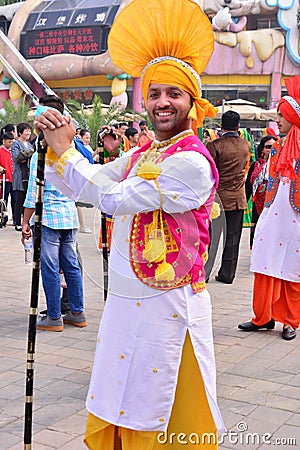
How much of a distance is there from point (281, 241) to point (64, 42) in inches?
902

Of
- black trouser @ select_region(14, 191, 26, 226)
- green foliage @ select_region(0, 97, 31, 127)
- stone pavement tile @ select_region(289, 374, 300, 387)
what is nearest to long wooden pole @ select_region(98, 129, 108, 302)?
stone pavement tile @ select_region(289, 374, 300, 387)

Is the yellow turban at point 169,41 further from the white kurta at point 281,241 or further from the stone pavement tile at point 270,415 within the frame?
the white kurta at point 281,241

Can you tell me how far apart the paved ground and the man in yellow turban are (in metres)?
0.19

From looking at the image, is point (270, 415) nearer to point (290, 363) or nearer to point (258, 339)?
point (290, 363)

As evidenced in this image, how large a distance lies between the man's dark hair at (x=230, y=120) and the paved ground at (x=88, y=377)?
1916 mm

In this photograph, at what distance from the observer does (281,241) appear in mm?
5059

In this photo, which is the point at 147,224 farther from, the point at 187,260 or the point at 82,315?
the point at 82,315

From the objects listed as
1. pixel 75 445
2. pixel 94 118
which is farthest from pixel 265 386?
pixel 94 118

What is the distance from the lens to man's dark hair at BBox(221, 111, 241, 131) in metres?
6.88

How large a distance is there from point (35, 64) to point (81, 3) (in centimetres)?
313

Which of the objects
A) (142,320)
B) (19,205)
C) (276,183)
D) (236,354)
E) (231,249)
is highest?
(276,183)

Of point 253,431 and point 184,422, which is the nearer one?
point 184,422

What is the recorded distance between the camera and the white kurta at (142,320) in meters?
2.26

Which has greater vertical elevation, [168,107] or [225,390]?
[168,107]
